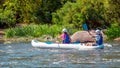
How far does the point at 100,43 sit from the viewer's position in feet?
87.6

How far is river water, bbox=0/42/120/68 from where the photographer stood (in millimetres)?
19812

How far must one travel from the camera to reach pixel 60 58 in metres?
22.5

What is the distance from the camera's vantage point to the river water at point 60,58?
65.0ft

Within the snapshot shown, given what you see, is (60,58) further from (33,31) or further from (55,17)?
(55,17)

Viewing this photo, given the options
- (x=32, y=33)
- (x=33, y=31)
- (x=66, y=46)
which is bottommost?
(x=32, y=33)

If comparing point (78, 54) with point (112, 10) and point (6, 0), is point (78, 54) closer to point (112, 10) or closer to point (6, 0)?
point (112, 10)

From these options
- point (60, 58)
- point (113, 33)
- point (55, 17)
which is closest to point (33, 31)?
point (55, 17)

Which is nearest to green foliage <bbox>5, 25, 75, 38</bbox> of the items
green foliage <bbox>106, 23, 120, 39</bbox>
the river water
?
green foliage <bbox>106, 23, 120, 39</bbox>

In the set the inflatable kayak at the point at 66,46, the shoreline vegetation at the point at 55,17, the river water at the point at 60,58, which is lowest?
the shoreline vegetation at the point at 55,17

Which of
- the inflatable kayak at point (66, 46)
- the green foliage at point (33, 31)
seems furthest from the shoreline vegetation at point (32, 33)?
the inflatable kayak at point (66, 46)

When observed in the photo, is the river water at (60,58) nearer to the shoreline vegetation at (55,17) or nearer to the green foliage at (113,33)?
the green foliage at (113,33)

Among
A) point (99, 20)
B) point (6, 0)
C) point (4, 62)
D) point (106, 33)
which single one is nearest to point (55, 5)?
point (6, 0)

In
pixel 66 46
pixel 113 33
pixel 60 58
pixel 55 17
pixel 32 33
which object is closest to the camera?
pixel 60 58

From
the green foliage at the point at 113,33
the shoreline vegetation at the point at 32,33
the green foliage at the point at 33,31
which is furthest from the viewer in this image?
the green foliage at the point at 33,31
